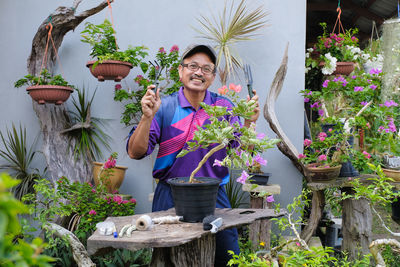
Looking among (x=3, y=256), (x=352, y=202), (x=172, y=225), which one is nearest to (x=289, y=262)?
(x=172, y=225)

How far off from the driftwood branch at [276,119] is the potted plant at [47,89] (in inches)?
77.0

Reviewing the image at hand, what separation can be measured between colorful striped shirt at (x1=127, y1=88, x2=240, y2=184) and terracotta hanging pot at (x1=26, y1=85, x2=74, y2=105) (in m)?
1.75

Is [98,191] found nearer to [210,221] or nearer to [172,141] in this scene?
[172,141]

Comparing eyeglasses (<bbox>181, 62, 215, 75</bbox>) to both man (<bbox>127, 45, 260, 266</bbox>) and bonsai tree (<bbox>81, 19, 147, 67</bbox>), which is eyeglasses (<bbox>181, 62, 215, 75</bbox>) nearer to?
man (<bbox>127, 45, 260, 266</bbox>)

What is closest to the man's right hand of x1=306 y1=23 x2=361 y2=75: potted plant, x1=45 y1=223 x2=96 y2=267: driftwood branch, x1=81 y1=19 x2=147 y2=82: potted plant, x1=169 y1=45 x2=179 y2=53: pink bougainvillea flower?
x1=45 y1=223 x2=96 y2=267: driftwood branch

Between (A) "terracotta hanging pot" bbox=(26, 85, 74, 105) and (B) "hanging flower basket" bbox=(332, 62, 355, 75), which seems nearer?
(A) "terracotta hanging pot" bbox=(26, 85, 74, 105)

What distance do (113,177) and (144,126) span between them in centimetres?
182

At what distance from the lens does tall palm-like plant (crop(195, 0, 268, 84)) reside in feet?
11.8

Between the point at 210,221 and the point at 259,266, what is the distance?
0.29 m

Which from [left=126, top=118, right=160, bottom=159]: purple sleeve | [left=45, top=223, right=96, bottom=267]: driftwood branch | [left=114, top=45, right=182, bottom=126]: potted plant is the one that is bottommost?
[left=45, top=223, right=96, bottom=267]: driftwood branch

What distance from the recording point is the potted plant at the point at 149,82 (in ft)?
11.7

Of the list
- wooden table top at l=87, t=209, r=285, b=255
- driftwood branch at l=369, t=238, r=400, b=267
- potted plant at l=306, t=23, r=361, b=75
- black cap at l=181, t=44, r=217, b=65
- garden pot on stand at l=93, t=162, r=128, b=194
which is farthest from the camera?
potted plant at l=306, t=23, r=361, b=75

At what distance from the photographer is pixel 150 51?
12.8 ft

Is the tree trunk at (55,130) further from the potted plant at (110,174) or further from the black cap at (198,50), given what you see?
the black cap at (198,50)
